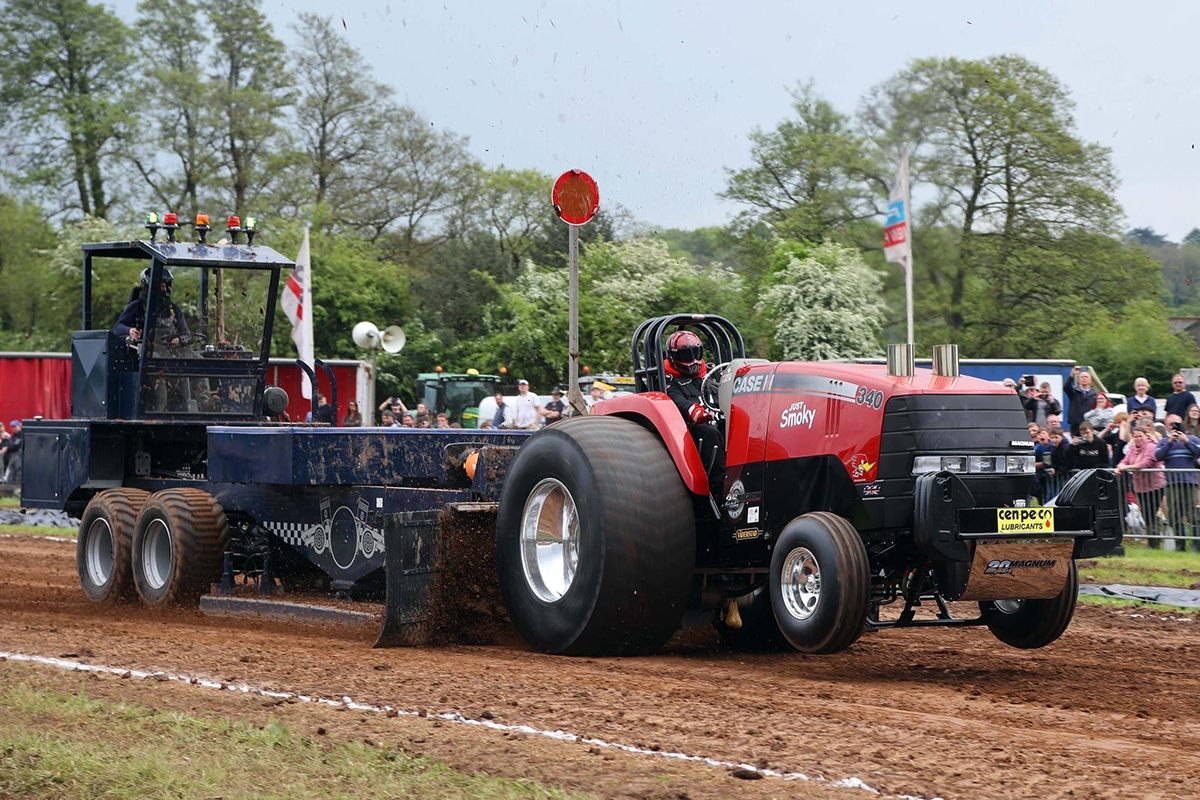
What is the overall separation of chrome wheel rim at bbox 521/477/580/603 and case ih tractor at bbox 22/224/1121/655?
0.01 meters

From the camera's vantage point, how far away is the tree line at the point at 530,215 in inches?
1438

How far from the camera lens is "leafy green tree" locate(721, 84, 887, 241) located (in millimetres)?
39406

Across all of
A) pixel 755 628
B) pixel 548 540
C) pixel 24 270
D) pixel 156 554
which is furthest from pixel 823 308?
pixel 24 270

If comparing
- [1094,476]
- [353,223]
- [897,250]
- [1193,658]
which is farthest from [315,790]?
[353,223]

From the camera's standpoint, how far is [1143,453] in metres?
15.6

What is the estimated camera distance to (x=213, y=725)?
5.92 m

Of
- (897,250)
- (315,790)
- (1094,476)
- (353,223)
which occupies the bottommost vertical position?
(315,790)

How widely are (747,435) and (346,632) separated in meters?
3.08

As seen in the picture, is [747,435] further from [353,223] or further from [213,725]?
[353,223]

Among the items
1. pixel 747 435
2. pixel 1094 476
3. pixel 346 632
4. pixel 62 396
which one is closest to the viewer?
pixel 1094 476

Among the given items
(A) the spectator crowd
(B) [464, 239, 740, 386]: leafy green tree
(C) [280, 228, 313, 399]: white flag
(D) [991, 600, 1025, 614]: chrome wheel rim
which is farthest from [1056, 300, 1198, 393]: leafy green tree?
(D) [991, 600, 1025, 614]: chrome wheel rim

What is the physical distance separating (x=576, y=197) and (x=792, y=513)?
3.49m

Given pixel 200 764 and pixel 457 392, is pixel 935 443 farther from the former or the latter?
pixel 457 392

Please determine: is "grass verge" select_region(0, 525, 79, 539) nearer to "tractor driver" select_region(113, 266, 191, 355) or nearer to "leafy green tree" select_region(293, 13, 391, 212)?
"tractor driver" select_region(113, 266, 191, 355)
